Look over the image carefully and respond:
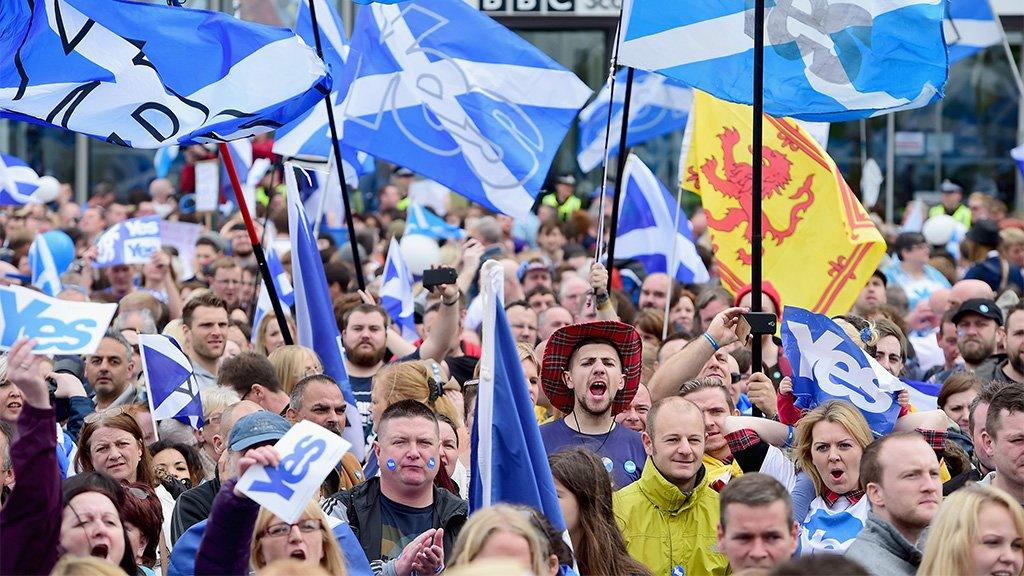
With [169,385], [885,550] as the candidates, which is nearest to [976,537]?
[885,550]

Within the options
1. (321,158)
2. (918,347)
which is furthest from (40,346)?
(918,347)

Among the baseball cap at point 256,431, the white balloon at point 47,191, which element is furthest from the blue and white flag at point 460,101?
the white balloon at point 47,191

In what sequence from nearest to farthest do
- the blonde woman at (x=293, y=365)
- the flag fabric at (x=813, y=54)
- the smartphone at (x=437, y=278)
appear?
the flag fabric at (x=813, y=54) → the blonde woman at (x=293, y=365) → the smartphone at (x=437, y=278)

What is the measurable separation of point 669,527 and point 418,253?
866 cm

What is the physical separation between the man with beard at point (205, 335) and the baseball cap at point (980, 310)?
448 centimetres

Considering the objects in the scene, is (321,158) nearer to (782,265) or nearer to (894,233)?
(782,265)

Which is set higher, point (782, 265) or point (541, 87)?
point (541, 87)

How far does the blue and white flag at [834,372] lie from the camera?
7750 millimetres

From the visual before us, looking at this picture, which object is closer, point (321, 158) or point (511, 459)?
point (511, 459)

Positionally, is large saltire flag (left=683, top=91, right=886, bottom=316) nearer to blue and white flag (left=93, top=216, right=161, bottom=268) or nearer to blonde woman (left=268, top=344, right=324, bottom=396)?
blonde woman (left=268, top=344, right=324, bottom=396)

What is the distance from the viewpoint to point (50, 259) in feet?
47.5

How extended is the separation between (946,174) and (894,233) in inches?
322

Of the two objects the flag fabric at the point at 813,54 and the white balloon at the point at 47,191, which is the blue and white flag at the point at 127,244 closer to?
the flag fabric at the point at 813,54

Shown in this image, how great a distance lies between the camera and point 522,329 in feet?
37.8
